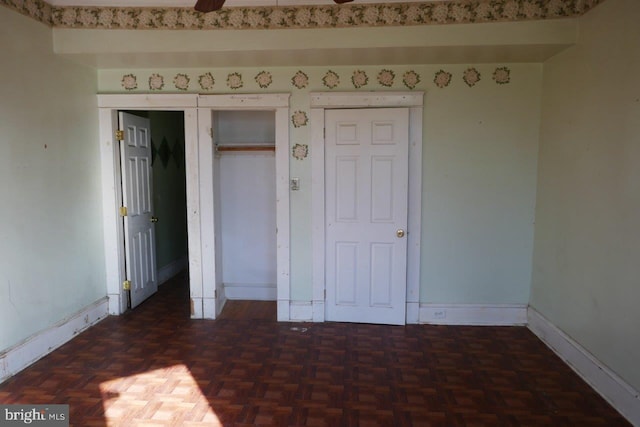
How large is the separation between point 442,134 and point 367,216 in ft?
3.26

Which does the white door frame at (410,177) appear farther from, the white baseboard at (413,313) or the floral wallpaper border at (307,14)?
the floral wallpaper border at (307,14)

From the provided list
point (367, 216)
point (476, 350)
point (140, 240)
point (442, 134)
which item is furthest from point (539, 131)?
point (140, 240)

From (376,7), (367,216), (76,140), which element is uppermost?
(376,7)

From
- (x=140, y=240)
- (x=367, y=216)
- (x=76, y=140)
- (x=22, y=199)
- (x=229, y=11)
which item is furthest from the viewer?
(x=140, y=240)

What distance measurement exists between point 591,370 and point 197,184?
346 cm

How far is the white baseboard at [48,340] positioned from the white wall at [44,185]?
5 cm

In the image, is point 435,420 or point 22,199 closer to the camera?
point 435,420

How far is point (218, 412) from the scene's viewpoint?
2.54 m

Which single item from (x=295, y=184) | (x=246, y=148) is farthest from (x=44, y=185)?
(x=295, y=184)

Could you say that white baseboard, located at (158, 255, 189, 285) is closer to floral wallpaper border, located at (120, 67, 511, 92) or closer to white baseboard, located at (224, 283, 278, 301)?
white baseboard, located at (224, 283, 278, 301)

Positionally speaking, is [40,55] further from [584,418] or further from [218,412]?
[584,418]

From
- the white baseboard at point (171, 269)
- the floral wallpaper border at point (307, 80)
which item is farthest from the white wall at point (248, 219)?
the white baseboard at point (171, 269)

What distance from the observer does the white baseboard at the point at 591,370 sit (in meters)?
2.46

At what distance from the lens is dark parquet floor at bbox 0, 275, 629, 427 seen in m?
2.51
